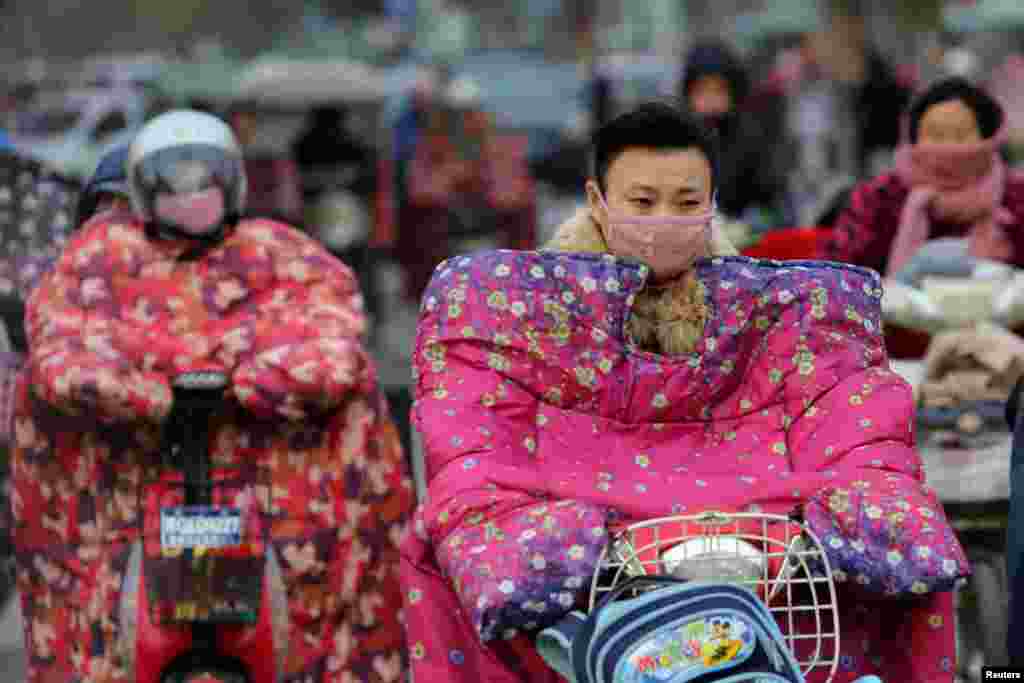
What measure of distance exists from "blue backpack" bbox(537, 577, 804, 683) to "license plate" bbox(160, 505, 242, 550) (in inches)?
95.2

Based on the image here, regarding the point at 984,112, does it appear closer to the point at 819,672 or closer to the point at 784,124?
the point at 819,672

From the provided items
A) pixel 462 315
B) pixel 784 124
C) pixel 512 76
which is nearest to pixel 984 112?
pixel 462 315

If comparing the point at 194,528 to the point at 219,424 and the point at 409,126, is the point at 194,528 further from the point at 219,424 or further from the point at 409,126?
the point at 409,126

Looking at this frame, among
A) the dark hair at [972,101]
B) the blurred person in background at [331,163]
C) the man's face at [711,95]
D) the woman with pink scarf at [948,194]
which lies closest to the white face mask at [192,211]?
the woman with pink scarf at [948,194]

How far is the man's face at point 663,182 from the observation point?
4477 millimetres

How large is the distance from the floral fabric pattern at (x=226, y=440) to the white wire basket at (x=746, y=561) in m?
2.09

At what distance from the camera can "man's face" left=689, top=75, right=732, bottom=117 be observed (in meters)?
11.0

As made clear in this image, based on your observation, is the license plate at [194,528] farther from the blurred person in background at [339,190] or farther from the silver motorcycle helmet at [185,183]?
the blurred person in background at [339,190]

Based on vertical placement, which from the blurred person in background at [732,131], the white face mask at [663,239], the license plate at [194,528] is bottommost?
the license plate at [194,528]

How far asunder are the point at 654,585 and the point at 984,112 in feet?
14.4

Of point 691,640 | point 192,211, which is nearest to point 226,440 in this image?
point 192,211

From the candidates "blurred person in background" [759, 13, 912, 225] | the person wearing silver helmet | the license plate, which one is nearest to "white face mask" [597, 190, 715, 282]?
the person wearing silver helmet

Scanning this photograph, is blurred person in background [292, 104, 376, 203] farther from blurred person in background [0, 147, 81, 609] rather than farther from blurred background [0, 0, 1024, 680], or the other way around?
blurred person in background [0, 147, 81, 609]

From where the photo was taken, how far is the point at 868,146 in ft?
66.8
